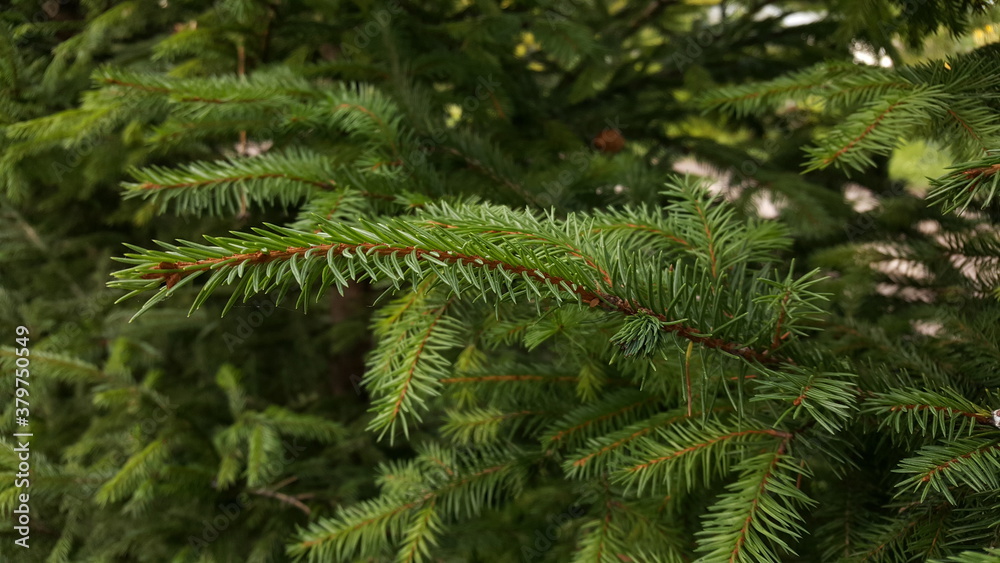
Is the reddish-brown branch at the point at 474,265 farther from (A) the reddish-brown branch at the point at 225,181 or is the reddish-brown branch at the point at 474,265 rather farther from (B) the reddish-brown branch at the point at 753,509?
(A) the reddish-brown branch at the point at 225,181

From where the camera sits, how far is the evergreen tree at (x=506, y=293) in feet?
2.10

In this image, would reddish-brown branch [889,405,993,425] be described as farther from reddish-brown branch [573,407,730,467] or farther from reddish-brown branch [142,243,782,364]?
reddish-brown branch [573,407,730,467]

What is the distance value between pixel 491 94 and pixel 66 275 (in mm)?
1513

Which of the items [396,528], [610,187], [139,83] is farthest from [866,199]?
[139,83]

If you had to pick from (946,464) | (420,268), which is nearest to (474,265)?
(420,268)

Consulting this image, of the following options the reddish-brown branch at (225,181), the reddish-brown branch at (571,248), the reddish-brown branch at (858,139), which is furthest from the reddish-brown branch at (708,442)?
the reddish-brown branch at (225,181)

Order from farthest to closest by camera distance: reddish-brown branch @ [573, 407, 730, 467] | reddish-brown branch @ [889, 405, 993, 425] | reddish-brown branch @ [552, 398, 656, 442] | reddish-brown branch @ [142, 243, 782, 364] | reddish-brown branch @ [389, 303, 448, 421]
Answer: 1. reddish-brown branch @ [552, 398, 656, 442]
2. reddish-brown branch @ [573, 407, 730, 467]
3. reddish-brown branch @ [389, 303, 448, 421]
4. reddish-brown branch @ [889, 405, 993, 425]
5. reddish-brown branch @ [142, 243, 782, 364]

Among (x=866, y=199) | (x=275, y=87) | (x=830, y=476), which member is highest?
(x=275, y=87)

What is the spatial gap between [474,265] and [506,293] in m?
0.06

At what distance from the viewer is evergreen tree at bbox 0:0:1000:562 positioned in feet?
2.10

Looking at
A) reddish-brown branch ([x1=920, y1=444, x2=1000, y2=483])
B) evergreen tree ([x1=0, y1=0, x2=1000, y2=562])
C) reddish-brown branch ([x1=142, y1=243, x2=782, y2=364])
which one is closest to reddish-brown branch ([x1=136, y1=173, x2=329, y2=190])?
evergreen tree ([x1=0, y1=0, x2=1000, y2=562])

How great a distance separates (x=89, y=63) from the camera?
1.63 meters

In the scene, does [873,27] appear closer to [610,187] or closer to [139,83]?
[610,187]

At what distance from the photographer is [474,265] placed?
0.58 meters
